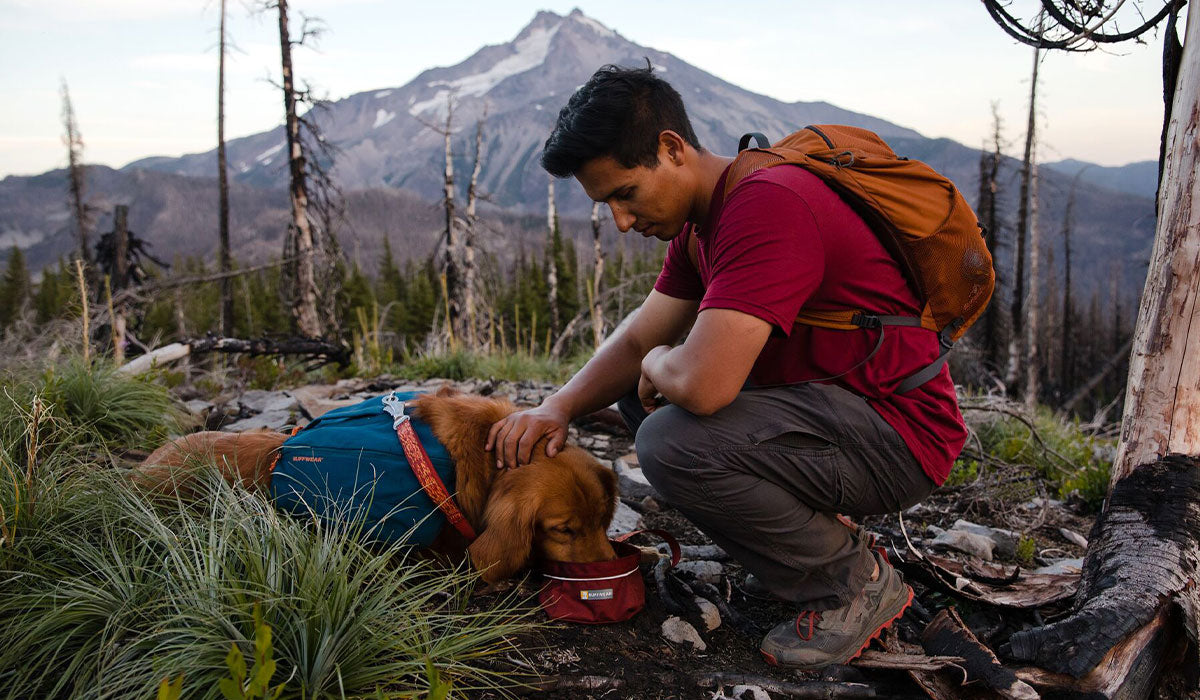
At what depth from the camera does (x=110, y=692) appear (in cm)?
176

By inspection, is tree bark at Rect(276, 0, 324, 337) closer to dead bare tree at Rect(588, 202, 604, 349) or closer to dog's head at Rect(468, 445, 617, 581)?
dead bare tree at Rect(588, 202, 604, 349)

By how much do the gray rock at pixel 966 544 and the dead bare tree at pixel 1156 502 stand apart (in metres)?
1.08

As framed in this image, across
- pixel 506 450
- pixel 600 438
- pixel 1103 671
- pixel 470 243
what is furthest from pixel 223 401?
pixel 470 243

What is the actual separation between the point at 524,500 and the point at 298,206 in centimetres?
1136

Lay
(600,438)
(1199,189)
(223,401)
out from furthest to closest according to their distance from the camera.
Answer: (223,401), (600,438), (1199,189)

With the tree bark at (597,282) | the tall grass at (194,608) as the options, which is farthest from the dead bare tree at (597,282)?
the tall grass at (194,608)

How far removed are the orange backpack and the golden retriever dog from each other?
1129mm

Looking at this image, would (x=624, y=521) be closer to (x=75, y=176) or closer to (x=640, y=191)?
(x=640, y=191)

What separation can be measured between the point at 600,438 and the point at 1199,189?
4.29 metres

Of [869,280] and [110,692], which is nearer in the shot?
[110,692]

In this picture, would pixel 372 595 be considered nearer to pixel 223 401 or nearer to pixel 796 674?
pixel 796 674

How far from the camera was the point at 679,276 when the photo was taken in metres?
3.35

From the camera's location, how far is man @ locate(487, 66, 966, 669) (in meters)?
2.46

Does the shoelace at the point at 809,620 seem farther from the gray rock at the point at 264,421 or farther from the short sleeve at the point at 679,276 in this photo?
the gray rock at the point at 264,421
